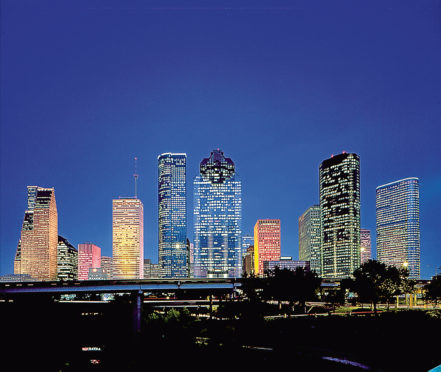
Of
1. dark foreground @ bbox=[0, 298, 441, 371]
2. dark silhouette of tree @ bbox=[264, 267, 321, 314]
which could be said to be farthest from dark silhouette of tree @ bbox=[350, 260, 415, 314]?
dark silhouette of tree @ bbox=[264, 267, 321, 314]

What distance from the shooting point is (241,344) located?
120 feet

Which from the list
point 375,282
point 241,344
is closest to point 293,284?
point 375,282

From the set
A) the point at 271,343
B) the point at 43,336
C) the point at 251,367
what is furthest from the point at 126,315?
the point at 251,367

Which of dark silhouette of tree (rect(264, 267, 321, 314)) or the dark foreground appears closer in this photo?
the dark foreground

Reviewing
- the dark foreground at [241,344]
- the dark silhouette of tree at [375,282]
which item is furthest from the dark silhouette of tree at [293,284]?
the dark silhouette of tree at [375,282]

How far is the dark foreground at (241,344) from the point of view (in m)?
29.2

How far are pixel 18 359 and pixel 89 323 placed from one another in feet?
174

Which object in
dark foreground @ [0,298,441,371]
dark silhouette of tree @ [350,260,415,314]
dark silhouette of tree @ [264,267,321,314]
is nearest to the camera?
dark foreground @ [0,298,441,371]

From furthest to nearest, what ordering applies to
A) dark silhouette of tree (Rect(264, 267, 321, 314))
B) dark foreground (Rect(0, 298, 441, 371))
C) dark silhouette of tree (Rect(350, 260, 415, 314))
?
dark silhouette of tree (Rect(350, 260, 415, 314)) < dark silhouette of tree (Rect(264, 267, 321, 314)) < dark foreground (Rect(0, 298, 441, 371))

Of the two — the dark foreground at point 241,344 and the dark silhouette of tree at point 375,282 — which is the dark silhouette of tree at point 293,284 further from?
the dark silhouette of tree at point 375,282

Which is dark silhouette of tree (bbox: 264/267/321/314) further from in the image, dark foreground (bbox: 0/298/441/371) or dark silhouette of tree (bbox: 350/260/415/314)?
dark silhouette of tree (bbox: 350/260/415/314)

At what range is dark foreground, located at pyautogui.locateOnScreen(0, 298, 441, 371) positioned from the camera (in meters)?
29.2

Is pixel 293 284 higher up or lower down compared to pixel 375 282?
lower down

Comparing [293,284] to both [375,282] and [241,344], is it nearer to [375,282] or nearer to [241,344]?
[375,282]
